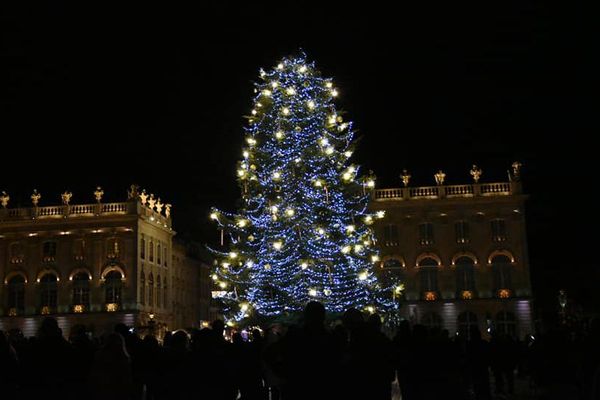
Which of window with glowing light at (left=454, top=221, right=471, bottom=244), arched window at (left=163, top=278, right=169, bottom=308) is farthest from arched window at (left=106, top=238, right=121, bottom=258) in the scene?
window with glowing light at (left=454, top=221, right=471, bottom=244)

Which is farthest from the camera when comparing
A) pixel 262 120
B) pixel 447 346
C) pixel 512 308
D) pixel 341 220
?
pixel 512 308

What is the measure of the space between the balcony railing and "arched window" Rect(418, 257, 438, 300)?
477 cm

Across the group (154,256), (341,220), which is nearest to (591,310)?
(154,256)

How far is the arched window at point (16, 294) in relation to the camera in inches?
2468

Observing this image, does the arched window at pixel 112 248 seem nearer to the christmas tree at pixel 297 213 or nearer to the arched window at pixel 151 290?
the arched window at pixel 151 290

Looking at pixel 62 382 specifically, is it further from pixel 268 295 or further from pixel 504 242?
pixel 504 242

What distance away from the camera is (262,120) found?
113ft

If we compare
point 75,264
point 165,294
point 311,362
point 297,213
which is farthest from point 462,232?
point 311,362

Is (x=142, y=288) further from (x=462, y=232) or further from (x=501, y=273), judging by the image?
(x=501, y=273)

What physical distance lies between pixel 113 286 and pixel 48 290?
5179 millimetres

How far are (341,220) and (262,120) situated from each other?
5824 millimetres

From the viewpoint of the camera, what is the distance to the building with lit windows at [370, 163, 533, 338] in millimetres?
58469

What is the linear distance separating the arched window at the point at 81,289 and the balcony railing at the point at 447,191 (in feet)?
75.3

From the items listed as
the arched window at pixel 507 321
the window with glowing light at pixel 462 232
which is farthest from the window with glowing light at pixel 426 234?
the arched window at pixel 507 321
